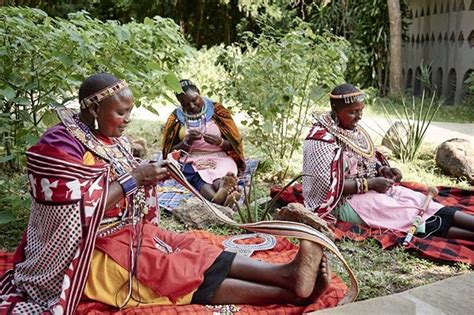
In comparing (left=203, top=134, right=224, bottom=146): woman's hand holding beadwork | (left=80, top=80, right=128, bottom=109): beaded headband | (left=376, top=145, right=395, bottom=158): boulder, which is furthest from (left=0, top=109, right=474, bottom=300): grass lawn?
(left=376, top=145, right=395, bottom=158): boulder

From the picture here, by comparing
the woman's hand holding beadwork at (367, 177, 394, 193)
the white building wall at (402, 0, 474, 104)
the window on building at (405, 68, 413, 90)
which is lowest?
the woman's hand holding beadwork at (367, 177, 394, 193)

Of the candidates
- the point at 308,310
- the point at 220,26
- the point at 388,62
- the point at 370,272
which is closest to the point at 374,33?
the point at 388,62

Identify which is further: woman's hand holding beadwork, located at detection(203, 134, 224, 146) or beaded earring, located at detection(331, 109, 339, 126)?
woman's hand holding beadwork, located at detection(203, 134, 224, 146)

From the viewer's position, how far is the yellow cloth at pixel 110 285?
113 inches

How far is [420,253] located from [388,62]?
11.3 m

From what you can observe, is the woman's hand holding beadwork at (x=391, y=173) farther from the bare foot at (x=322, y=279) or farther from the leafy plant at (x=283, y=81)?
the bare foot at (x=322, y=279)

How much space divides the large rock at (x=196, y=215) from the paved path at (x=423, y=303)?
2211mm

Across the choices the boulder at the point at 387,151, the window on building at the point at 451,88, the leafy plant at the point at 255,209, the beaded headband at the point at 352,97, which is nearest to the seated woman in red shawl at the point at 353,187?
the beaded headband at the point at 352,97

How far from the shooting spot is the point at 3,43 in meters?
3.86

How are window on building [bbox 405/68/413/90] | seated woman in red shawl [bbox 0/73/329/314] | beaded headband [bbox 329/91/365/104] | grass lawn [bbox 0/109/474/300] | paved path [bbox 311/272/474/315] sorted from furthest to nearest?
window on building [bbox 405/68/413/90], beaded headband [bbox 329/91/365/104], grass lawn [bbox 0/109/474/300], seated woman in red shawl [bbox 0/73/329/314], paved path [bbox 311/272/474/315]

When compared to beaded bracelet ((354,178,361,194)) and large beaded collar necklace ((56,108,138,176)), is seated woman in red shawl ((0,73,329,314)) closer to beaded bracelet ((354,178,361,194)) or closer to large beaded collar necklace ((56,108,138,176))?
large beaded collar necklace ((56,108,138,176))

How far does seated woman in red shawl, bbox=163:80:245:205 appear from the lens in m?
5.64

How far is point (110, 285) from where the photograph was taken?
2.88m

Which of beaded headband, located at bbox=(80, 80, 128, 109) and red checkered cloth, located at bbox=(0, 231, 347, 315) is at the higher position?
beaded headband, located at bbox=(80, 80, 128, 109)
